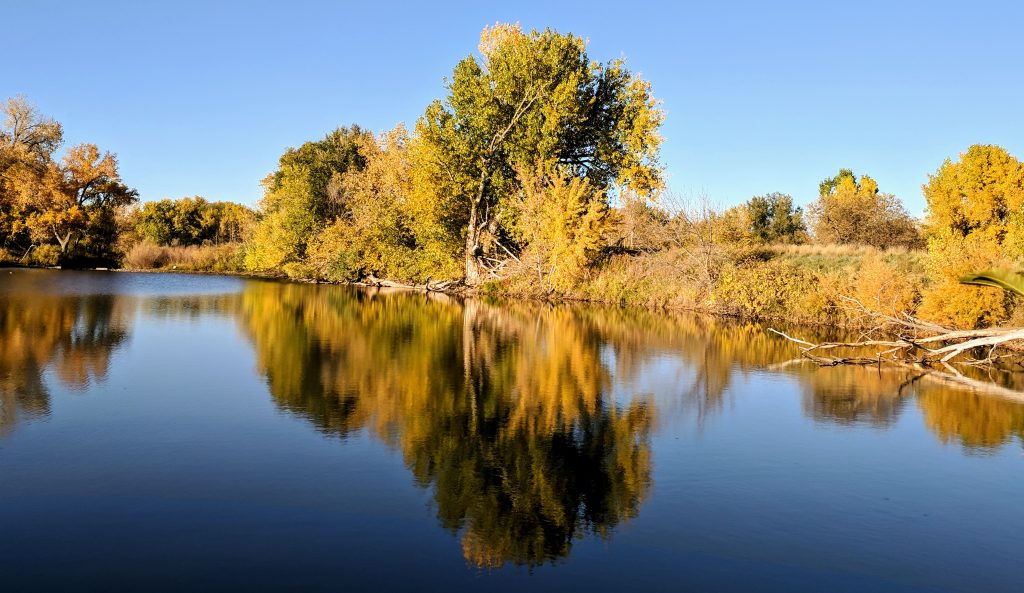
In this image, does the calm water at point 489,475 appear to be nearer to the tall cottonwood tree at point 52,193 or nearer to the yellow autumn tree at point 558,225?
the yellow autumn tree at point 558,225

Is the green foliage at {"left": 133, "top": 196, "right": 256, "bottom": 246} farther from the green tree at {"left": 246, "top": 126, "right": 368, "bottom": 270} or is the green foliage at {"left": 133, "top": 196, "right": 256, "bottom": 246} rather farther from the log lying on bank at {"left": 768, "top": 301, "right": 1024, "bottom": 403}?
the log lying on bank at {"left": 768, "top": 301, "right": 1024, "bottom": 403}

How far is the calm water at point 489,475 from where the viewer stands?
18.8 ft

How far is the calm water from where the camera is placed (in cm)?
573

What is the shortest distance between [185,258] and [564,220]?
4340cm

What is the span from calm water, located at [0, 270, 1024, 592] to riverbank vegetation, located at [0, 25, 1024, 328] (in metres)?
11.2

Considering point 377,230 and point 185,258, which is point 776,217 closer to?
point 377,230

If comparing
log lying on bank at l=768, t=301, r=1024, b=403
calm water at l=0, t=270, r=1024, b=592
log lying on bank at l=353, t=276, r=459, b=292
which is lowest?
calm water at l=0, t=270, r=1024, b=592

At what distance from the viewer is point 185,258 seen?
65.6 meters

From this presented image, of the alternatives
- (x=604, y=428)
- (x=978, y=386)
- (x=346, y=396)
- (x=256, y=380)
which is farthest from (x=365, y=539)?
(x=978, y=386)

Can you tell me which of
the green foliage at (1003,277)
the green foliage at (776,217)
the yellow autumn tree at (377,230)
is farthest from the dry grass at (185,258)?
the green foliage at (1003,277)

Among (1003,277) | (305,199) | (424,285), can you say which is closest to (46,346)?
(1003,277)

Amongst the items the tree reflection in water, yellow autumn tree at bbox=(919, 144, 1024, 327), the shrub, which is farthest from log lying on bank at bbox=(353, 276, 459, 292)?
the shrub

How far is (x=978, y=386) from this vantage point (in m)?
14.0

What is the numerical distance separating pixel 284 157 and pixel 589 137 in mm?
34870
